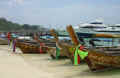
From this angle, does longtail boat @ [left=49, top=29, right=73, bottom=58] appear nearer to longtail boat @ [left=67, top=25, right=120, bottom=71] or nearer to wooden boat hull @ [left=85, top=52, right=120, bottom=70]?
longtail boat @ [left=67, top=25, right=120, bottom=71]

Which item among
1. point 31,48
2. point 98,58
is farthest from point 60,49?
point 31,48

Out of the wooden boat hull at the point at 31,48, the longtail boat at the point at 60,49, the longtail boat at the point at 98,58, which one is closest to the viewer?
the longtail boat at the point at 98,58

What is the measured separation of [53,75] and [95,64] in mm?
1917

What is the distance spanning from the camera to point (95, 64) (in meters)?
7.93

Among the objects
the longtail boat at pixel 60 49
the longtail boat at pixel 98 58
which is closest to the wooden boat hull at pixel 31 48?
the longtail boat at pixel 60 49

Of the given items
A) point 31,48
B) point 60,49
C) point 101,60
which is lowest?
point 31,48

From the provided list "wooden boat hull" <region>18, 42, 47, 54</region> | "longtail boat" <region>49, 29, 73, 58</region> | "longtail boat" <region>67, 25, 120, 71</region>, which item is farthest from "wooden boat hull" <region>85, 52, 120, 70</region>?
A: "wooden boat hull" <region>18, 42, 47, 54</region>

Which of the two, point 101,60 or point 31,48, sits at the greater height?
point 101,60

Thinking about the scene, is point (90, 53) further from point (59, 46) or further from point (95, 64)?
point (59, 46)

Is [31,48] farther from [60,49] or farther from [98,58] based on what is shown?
[98,58]

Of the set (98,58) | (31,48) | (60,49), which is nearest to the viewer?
(98,58)

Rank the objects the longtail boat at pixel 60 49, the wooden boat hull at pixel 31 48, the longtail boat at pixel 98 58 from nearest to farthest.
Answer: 1. the longtail boat at pixel 98 58
2. the longtail boat at pixel 60 49
3. the wooden boat hull at pixel 31 48

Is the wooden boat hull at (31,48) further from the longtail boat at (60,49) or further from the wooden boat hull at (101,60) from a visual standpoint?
the wooden boat hull at (101,60)

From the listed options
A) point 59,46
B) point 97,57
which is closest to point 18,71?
point 59,46
